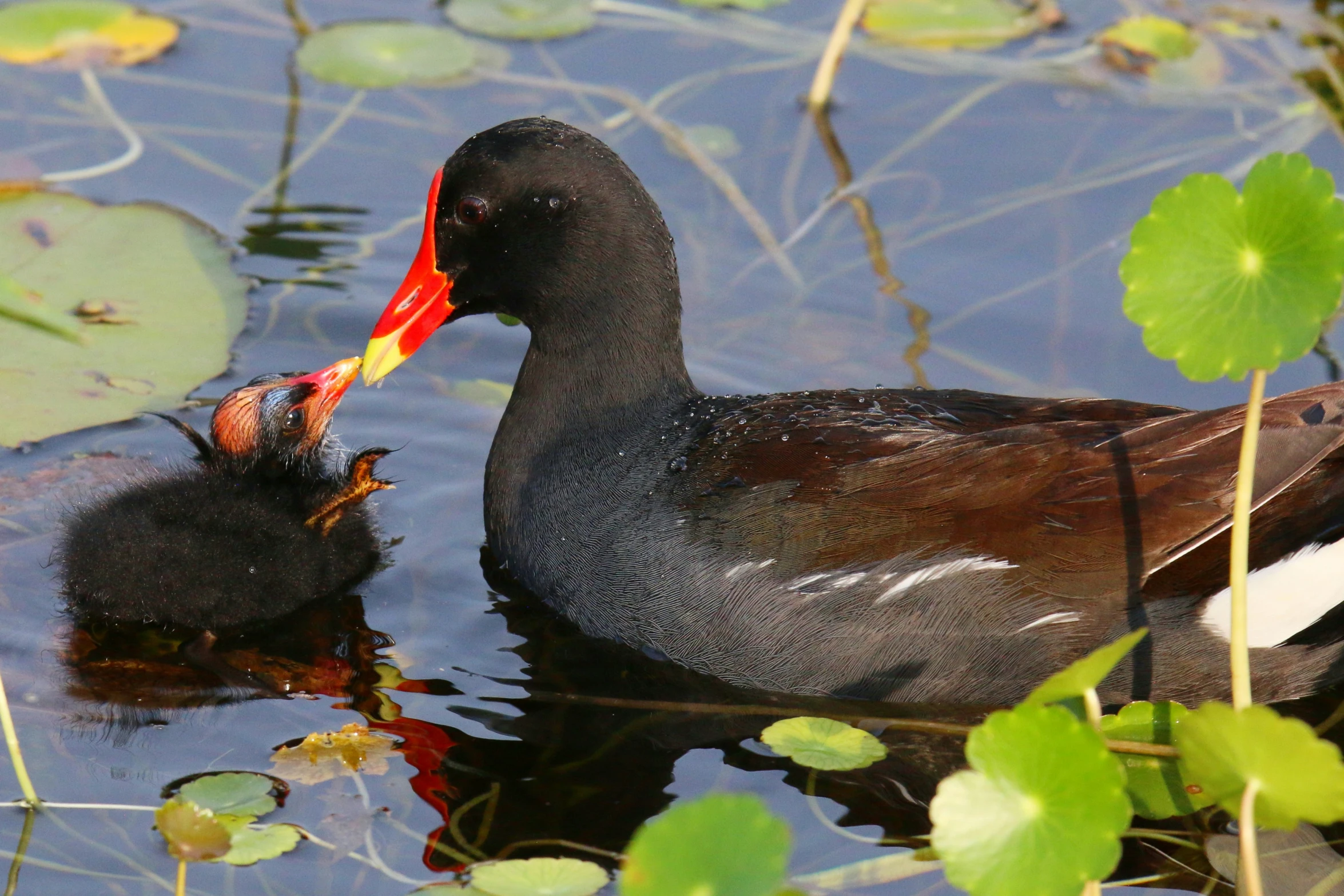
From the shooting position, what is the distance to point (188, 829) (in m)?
2.84

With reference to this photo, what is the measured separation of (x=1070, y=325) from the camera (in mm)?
5090

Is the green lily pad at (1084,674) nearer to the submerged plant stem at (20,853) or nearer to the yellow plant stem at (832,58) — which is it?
the submerged plant stem at (20,853)

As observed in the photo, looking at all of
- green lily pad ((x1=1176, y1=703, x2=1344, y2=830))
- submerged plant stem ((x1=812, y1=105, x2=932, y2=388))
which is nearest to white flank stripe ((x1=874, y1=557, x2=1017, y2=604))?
green lily pad ((x1=1176, y1=703, x2=1344, y2=830))

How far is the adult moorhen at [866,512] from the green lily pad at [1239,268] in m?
0.60

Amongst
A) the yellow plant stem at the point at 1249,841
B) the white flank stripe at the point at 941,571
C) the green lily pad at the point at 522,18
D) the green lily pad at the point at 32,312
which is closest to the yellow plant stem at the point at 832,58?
the green lily pad at the point at 522,18

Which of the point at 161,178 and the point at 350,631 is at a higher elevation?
the point at 161,178

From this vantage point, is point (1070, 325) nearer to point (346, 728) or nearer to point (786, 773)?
point (786, 773)

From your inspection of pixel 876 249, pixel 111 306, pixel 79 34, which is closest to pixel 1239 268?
pixel 876 249

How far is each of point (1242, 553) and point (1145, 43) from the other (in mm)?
4051

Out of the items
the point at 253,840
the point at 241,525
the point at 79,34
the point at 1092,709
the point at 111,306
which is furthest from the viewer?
the point at 79,34

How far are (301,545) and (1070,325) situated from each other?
250cm

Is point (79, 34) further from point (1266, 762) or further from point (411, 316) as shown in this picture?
point (1266, 762)

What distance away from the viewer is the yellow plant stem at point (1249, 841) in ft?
8.54

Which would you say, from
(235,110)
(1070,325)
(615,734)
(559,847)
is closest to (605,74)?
(235,110)
